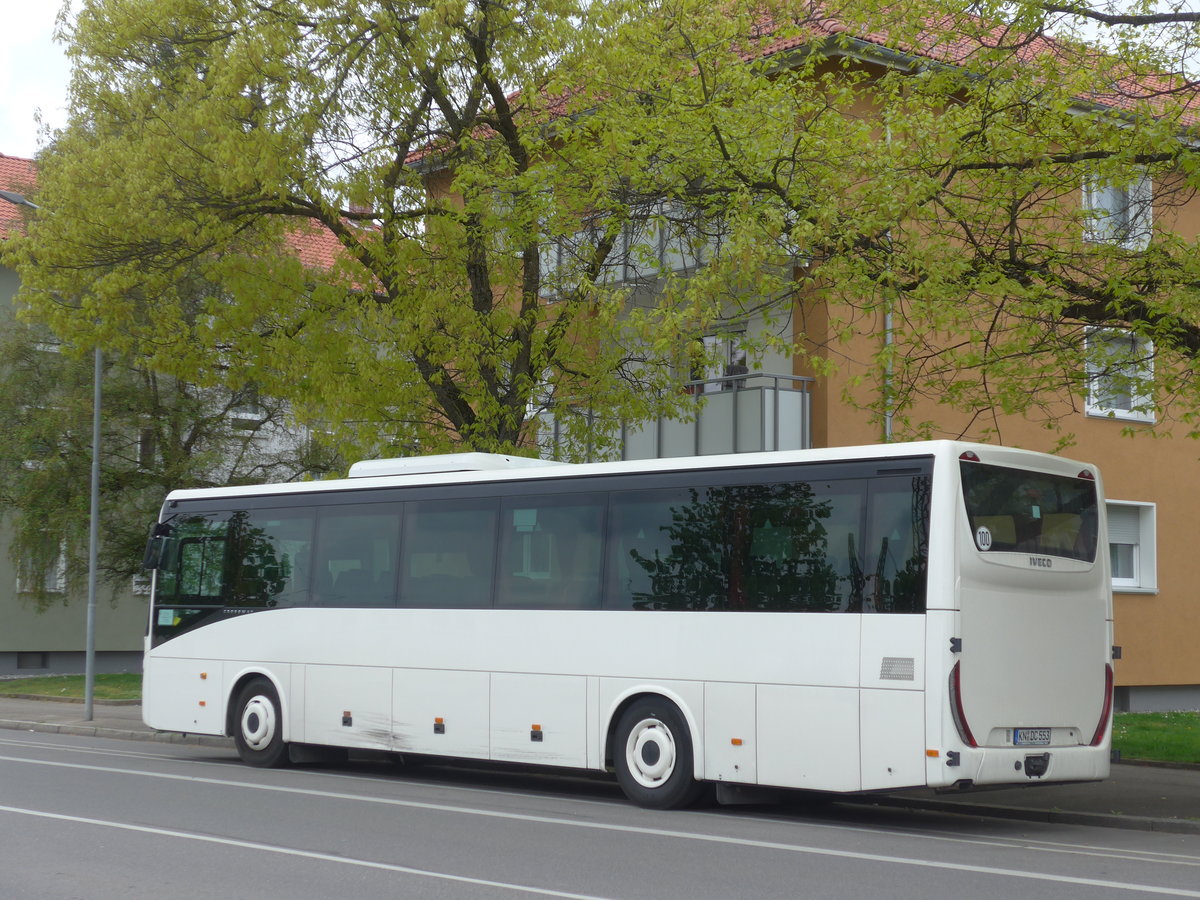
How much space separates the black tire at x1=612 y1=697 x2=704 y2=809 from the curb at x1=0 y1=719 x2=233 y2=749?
8392 mm

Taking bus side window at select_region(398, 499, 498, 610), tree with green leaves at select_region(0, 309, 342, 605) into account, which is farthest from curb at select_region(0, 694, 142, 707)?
bus side window at select_region(398, 499, 498, 610)

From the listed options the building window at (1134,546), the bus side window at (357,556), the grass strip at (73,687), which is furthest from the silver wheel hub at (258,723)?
the building window at (1134,546)

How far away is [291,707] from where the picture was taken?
16438 millimetres

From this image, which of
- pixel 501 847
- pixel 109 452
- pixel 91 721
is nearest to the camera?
pixel 501 847

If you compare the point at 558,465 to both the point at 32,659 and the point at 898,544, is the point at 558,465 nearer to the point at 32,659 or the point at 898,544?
the point at 898,544

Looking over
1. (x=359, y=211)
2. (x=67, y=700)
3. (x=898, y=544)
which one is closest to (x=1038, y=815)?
(x=898, y=544)

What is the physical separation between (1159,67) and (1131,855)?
677 centimetres

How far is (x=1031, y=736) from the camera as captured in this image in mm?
11570

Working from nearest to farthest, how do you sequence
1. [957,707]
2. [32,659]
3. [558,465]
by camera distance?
1. [957,707]
2. [558,465]
3. [32,659]

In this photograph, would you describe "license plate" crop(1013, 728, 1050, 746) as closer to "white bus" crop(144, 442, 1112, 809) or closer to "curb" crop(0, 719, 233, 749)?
"white bus" crop(144, 442, 1112, 809)

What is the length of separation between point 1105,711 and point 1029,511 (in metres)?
1.79

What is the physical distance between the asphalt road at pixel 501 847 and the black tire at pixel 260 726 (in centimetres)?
177

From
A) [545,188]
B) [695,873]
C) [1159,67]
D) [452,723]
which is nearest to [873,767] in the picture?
[695,873]

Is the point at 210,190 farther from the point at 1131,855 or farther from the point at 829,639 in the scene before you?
the point at 1131,855
